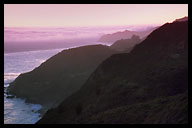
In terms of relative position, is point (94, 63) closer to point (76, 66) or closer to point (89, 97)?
point (76, 66)

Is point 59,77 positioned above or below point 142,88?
below

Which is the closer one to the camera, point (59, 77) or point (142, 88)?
point (142, 88)

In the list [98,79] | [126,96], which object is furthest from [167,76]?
[98,79]

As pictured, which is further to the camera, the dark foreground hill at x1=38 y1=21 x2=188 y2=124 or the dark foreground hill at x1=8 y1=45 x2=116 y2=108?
the dark foreground hill at x1=8 y1=45 x2=116 y2=108
